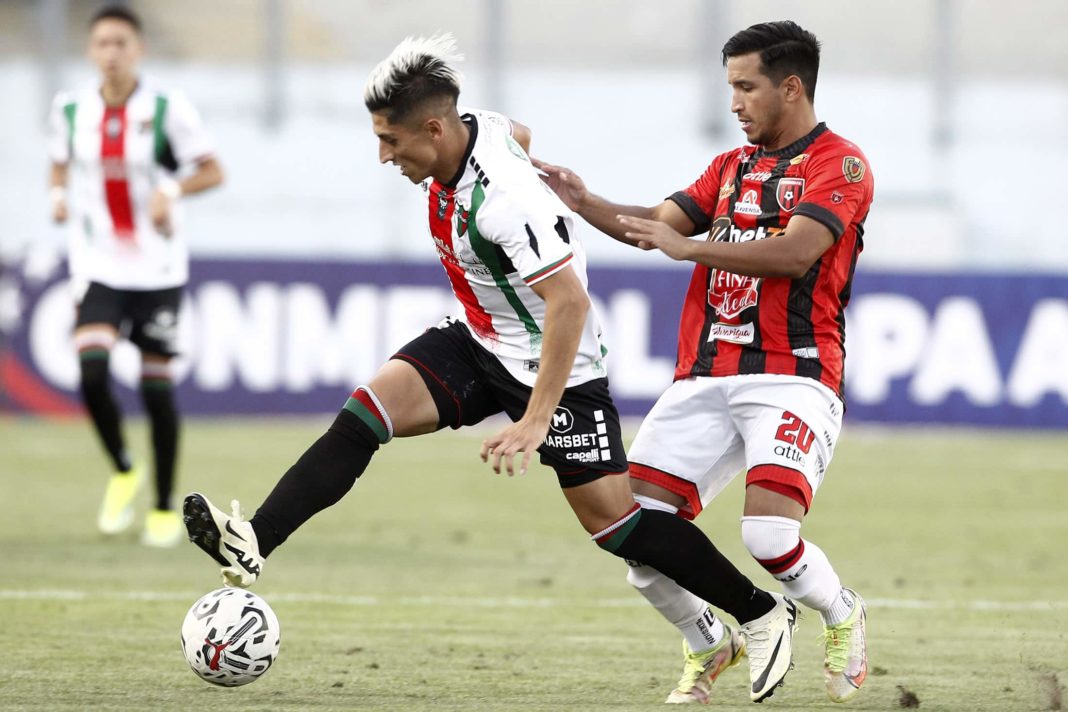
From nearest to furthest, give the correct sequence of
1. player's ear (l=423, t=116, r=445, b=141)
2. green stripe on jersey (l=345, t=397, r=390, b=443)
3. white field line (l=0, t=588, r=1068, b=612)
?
player's ear (l=423, t=116, r=445, b=141), green stripe on jersey (l=345, t=397, r=390, b=443), white field line (l=0, t=588, r=1068, b=612)

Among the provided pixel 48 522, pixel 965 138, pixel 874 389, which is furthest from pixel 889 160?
pixel 48 522

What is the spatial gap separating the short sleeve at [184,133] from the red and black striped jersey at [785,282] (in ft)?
14.0

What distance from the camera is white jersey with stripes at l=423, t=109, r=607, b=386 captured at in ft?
16.1

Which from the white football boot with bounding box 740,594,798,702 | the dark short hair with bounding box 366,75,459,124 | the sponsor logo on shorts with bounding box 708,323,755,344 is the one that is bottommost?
the white football boot with bounding box 740,594,798,702

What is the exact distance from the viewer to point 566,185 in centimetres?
570

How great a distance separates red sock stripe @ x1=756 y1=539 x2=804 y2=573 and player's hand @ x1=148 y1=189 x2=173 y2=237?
434cm

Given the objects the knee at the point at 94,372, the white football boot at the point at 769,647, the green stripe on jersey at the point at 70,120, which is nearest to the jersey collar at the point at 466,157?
the white football boot at the point at 769,647

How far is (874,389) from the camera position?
16.2 meters

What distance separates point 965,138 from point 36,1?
13.0m

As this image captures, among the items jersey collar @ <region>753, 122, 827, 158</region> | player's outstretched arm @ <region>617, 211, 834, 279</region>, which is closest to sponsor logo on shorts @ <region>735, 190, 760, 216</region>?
jersey collar @ <region>753, 122, 827, 158</region>

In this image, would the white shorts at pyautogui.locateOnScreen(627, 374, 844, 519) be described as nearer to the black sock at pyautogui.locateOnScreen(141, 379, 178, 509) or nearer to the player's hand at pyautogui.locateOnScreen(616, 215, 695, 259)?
→ the player's hand at pyautogui.locateOnScreen(616, 215, 695, 259)

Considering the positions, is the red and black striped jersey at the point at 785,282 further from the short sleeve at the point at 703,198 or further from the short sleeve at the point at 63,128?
the short sleeve at the point at 63,128

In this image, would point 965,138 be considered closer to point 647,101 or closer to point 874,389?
point 647,101

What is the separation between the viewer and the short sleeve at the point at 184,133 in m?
8.97
